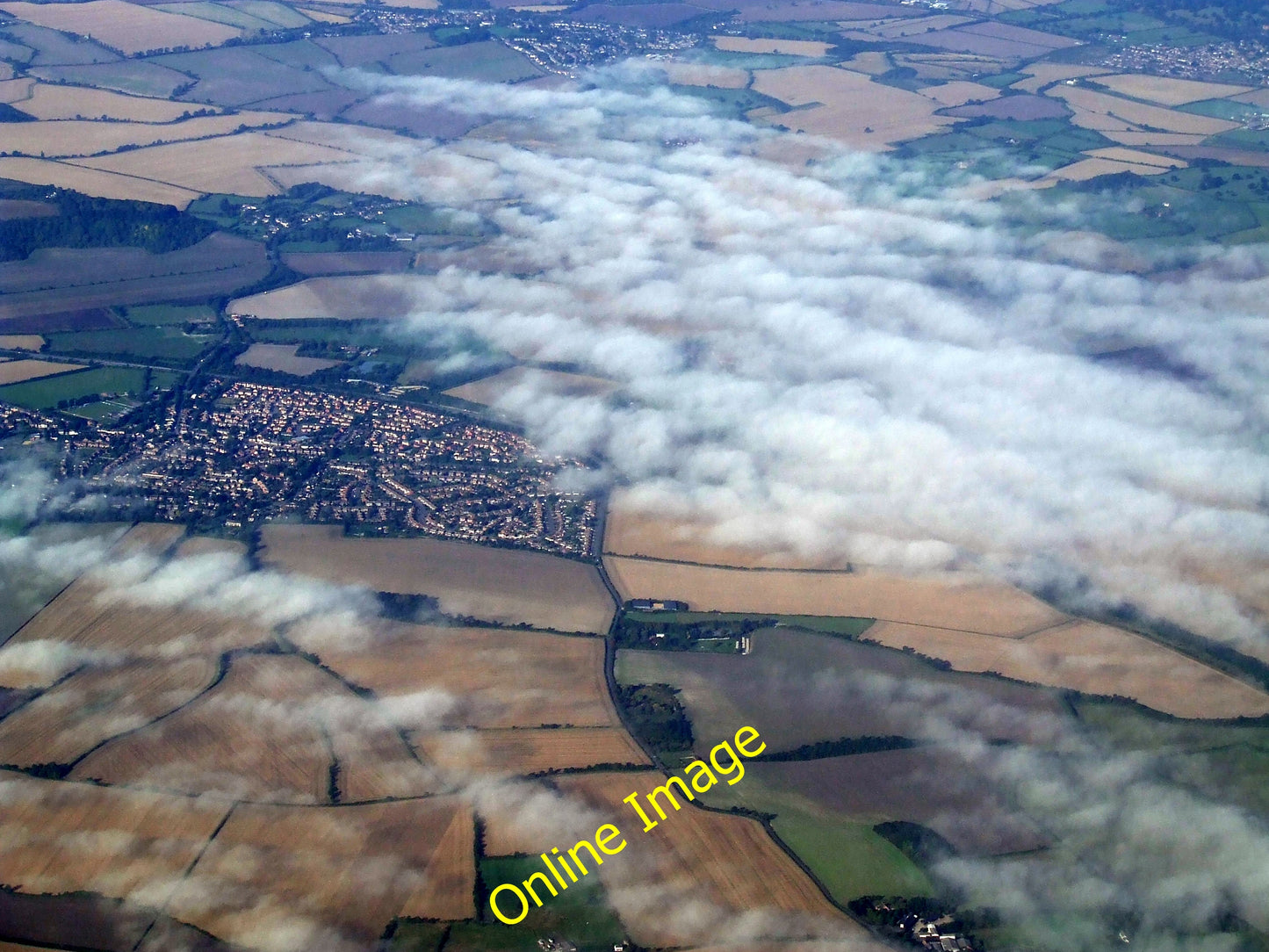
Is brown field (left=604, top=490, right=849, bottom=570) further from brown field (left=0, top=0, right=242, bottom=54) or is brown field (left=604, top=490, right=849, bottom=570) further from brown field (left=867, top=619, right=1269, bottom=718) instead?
brown field (left=0, top=0, right=242, bottom=54)

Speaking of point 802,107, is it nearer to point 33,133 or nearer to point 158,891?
point 33,133

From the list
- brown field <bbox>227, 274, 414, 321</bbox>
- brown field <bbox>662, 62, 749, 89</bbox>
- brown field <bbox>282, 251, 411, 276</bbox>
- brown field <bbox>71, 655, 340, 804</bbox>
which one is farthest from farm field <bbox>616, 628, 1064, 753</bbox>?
brown field <bbox>662, 62, 749, 89</bbox>

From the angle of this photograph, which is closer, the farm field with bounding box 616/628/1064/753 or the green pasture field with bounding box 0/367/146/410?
the farm field with bounding box 616/628/1064/753

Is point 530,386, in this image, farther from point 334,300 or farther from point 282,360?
point 334,300

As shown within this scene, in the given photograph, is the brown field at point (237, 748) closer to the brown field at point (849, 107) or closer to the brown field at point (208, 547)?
the brown field at point (208, 547)

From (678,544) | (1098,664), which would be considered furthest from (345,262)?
(1098,664)

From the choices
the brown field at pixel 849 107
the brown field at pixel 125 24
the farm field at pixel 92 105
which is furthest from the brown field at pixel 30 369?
the brown field at pixel 849 107

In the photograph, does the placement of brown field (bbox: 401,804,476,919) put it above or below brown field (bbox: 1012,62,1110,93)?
below
